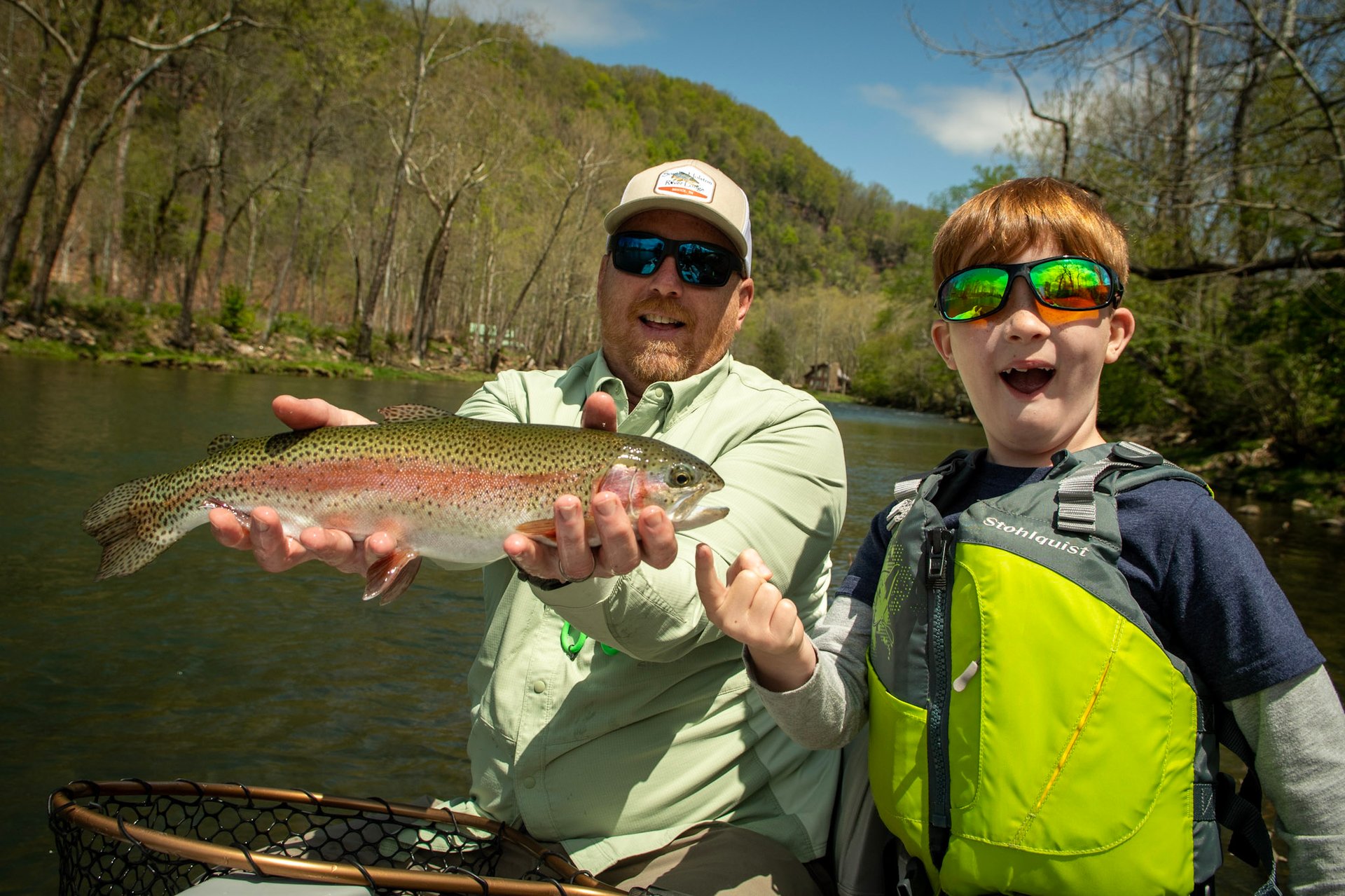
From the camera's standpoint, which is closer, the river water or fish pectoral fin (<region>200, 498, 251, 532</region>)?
fish pectoral fin (<region>200, 498, 251, 532</region>)

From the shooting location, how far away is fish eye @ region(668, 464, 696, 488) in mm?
2688

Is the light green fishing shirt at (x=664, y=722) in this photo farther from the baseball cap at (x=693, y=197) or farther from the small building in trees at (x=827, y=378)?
the small building in trees at (x=827, y=378)

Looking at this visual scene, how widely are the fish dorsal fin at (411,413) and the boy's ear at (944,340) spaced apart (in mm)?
1852

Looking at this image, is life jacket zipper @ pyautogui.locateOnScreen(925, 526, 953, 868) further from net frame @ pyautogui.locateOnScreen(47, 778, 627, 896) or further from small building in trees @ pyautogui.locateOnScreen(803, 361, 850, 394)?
small building in trees @ pyautogui.locateOnScreen(803, 361, 850, 394)

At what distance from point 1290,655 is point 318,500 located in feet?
9.41

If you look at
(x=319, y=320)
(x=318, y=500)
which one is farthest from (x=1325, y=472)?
(x=319, y=320)

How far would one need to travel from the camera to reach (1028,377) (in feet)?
8.82

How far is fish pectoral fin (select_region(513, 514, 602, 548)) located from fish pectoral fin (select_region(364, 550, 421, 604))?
2.14 ft

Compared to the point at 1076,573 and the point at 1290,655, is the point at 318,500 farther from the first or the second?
the point at 1290,655

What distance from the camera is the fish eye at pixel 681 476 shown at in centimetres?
269

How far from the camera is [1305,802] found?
2.01 m

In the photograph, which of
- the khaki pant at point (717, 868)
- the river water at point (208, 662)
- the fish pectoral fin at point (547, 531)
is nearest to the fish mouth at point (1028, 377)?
the fish pectoral fin at point (547, 531)

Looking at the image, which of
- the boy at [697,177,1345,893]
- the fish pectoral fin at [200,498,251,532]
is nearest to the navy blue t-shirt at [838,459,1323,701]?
the boy at [697,177,1345,893]

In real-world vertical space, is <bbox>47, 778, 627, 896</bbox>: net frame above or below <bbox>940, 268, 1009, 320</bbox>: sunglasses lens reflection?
below
